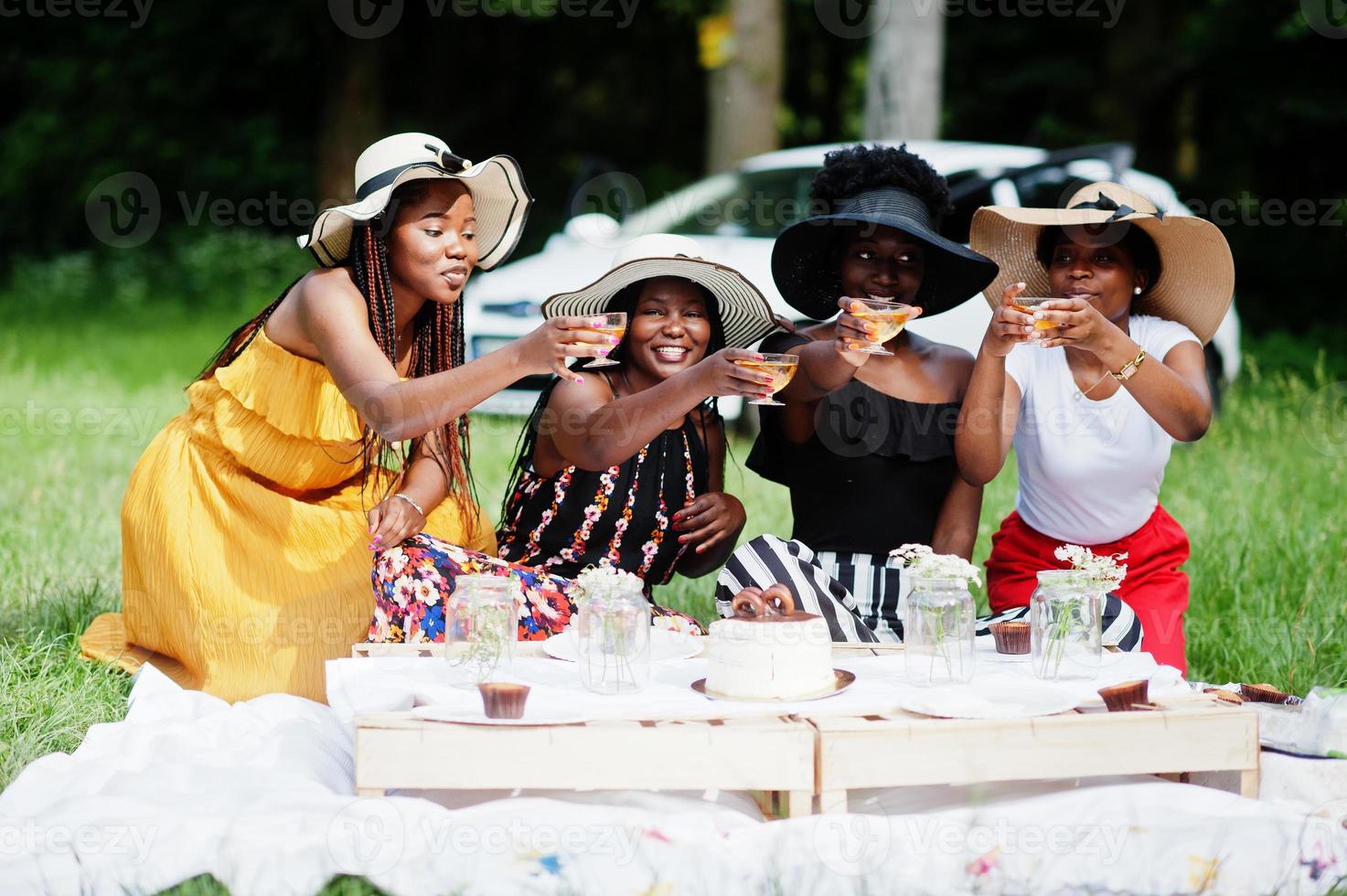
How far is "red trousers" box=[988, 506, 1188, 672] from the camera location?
13.1 ft

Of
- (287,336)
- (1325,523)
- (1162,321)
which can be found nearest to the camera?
(287,336)

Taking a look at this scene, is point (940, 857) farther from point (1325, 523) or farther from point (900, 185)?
point (1325, 523)

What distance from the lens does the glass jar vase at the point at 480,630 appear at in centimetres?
306

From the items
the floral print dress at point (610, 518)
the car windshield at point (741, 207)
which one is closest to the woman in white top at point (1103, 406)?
the floral print dress at point (610, 518)

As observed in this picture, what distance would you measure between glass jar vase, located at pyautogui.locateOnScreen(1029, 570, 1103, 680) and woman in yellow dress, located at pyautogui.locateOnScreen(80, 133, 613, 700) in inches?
60.8

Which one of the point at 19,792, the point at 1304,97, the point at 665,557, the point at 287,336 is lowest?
the point at 19,792

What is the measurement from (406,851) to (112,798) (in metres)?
0.74

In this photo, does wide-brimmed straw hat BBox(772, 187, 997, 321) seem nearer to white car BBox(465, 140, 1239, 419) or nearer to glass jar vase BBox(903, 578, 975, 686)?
glass jar vase BBox(903, 578, 975, 686)

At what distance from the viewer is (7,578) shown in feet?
16.4

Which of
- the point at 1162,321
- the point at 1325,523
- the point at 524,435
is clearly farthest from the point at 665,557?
the point at 1325,523

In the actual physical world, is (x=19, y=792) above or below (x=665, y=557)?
below

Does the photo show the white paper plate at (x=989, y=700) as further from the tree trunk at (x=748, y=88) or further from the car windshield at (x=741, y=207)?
the tree trunk at (x=748, y=88)

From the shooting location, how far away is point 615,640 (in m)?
3.03

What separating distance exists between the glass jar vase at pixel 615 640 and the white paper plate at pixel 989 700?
544 mm
